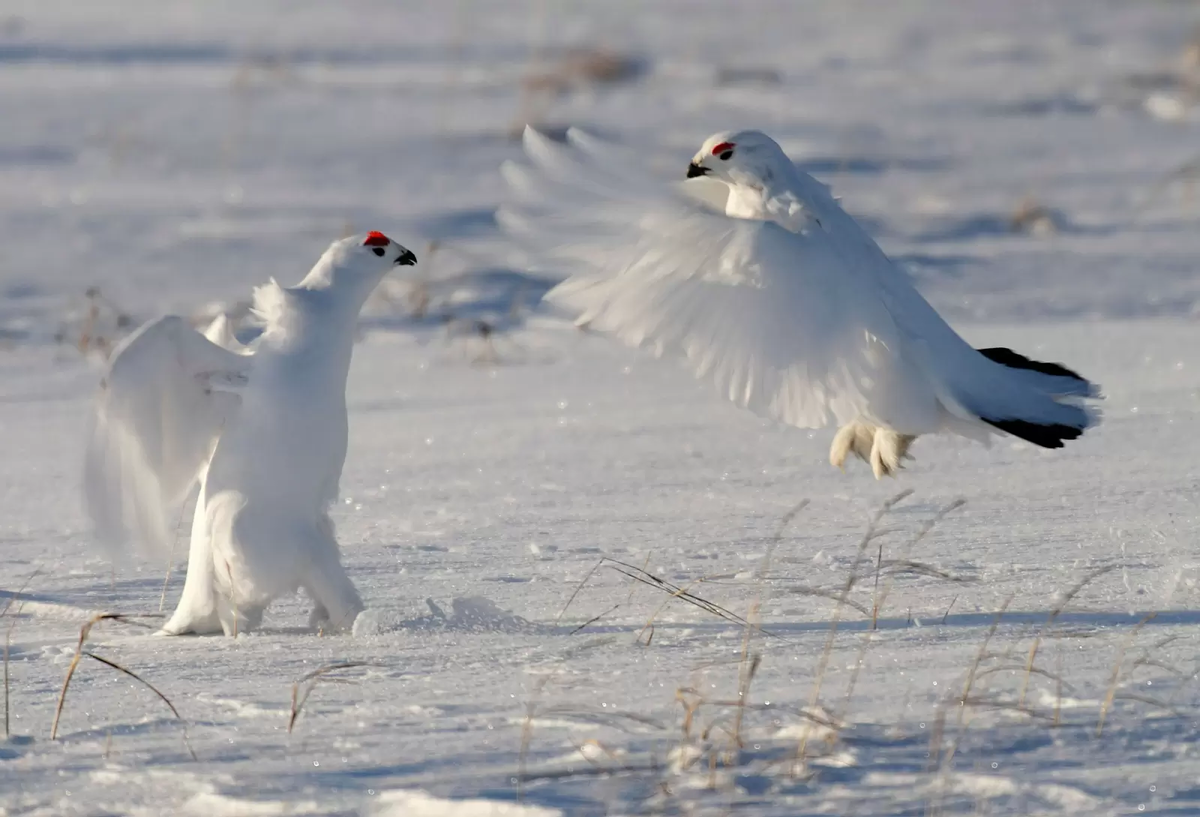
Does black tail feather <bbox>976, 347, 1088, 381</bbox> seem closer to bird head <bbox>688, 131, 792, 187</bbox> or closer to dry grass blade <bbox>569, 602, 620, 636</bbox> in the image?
bird head <bbox>688, 131, 792, 187</bbox>

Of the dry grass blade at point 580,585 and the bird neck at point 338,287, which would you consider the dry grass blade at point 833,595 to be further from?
the bird neck at point 338,287

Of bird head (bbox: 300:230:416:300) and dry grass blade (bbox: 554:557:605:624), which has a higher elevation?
bird head (bbox: 300:230:416:300)

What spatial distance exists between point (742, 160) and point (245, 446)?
53.5 inches

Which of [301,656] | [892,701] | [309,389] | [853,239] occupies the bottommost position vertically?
[301,656]

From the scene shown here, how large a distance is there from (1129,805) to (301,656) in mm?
1452

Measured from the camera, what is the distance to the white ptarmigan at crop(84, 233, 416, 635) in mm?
3193

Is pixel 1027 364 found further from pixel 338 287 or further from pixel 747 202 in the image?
pixel 338 287

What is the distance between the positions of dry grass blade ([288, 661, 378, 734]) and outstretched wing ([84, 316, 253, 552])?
0.76 m

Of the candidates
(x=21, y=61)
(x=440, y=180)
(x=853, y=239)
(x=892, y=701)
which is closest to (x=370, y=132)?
(x=440, y=180)

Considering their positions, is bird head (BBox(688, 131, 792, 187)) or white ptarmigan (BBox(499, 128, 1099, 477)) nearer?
white ptarmigan (BBox(499, 128, 1099, 477))

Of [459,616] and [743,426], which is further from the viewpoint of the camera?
[743,426]

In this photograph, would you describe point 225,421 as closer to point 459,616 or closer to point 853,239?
point 459,616

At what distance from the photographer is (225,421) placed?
3342mm

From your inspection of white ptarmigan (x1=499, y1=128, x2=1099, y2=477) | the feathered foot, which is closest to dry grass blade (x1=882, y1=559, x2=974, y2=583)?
white ptarmigan (x1=499, y1=128, x2=1099, y2=477)
